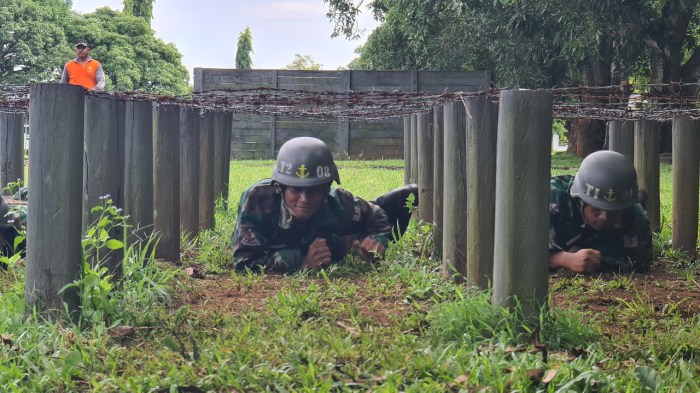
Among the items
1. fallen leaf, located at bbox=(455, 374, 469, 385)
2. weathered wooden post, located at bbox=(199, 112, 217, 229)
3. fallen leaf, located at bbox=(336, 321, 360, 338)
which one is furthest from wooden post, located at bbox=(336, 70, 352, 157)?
fallen leaf, located at bbox=(455, 374, 469, 385)

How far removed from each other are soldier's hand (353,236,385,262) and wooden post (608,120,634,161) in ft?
9.23

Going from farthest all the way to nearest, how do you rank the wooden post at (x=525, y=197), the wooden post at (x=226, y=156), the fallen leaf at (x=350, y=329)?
1. the wooden post at (x=226, y=156)
2. the fallen leaf at (x=350, y=329)
3. the wooden post at (x=525, y=197)

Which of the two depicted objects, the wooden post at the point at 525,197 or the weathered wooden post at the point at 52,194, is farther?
the weathered wooden post at the point at 52,194

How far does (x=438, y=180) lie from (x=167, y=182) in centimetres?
205

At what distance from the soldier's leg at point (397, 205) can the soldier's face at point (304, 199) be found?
2.88 ft

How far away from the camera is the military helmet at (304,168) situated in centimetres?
643

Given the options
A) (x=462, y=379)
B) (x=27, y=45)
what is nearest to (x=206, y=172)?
(x=462, y=379)

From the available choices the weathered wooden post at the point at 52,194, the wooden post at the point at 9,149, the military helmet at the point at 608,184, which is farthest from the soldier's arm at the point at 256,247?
the wooden post at the point at 9,149

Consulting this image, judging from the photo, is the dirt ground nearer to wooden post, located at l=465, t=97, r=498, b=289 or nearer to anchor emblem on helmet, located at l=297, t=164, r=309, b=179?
wooden post, located at l=465, t=97, r=498, b=289

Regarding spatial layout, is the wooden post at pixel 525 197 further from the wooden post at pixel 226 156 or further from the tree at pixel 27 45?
the tree at pixel 27 45

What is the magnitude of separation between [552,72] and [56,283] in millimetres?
20590

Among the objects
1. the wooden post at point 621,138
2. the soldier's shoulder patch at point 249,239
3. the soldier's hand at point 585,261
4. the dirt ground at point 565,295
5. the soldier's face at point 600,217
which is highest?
the wooden post at point 621,138

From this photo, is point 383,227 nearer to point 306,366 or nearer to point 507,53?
point 306,366

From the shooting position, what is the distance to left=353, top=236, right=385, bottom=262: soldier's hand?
6793 mm
